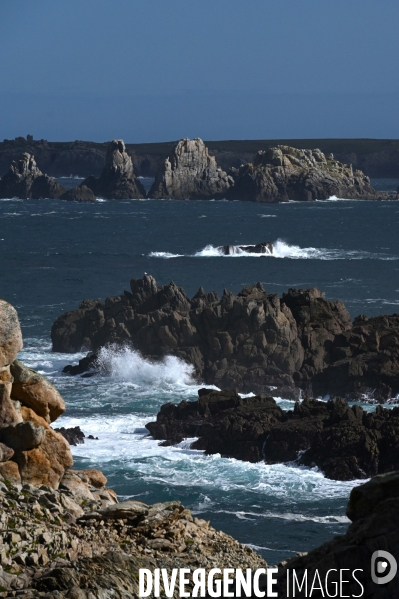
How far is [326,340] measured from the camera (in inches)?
2502

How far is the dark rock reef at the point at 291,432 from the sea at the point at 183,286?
76 cm

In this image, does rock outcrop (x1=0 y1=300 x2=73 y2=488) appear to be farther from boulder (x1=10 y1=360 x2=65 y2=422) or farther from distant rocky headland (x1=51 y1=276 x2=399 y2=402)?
distant rocky headland (x1=51 y1=276 x2=399 y2=402)

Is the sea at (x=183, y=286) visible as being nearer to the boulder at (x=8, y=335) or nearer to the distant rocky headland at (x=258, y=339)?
the distant rocky headland at (x=258, y=339)

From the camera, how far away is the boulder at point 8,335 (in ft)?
80.2

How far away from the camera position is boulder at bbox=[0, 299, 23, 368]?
24444mm

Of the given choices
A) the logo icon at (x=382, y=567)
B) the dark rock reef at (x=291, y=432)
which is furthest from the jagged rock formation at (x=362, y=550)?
the dark rock reef at (x=291, y=432)

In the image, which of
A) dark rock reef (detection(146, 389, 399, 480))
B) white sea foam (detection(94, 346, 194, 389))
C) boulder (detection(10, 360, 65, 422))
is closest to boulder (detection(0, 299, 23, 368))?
boulder (detection(10, 360, 65, 422))

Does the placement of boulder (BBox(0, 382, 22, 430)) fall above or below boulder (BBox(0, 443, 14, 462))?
above

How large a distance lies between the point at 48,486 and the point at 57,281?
78.0m

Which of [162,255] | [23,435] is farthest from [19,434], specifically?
[162,255]

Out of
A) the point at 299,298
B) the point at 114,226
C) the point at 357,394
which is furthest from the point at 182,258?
the point at 357,394

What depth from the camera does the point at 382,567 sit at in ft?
45.8

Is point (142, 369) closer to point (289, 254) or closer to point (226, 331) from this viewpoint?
point (226, 331)

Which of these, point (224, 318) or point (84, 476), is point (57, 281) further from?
point (84, 476)
